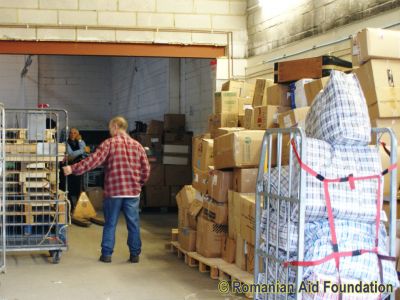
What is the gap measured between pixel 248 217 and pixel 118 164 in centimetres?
193

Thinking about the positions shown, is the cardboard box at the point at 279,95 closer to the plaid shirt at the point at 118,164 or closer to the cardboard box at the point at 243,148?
the cardboard box at the point at 243,148

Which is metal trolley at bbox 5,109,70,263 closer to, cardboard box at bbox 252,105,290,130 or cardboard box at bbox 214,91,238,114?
cardboard box at bbox 214,91,238,114

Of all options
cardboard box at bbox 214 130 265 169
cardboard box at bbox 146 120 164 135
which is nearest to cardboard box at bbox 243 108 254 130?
cardboard box at bbox 214 130 265 169

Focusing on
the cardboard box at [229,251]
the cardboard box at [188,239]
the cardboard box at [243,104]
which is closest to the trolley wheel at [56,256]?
the cardboard box at [188,239]

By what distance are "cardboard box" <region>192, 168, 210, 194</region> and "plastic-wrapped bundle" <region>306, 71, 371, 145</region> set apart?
10.3 ft

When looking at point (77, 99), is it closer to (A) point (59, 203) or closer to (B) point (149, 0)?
(B) point (149, 0)

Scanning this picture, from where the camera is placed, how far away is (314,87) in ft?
17.5

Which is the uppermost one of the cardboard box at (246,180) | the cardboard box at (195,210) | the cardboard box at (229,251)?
the cardboard box at (246,180)

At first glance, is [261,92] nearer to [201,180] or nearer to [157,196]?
[201,180]

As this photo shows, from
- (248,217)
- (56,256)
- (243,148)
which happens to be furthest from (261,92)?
(56,256)

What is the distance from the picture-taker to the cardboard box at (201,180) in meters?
6.51

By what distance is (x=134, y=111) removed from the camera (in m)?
14.8

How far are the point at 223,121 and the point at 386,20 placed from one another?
2646 mm

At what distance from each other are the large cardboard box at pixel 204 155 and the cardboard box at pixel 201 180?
0.06 metres
